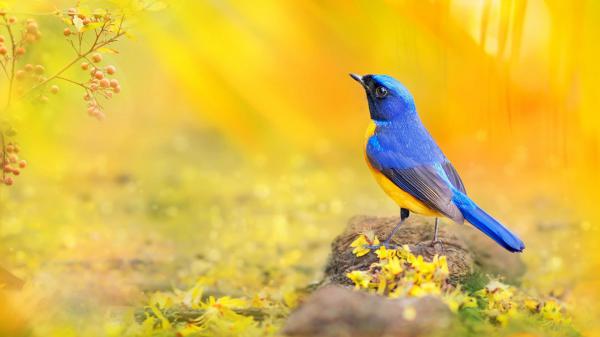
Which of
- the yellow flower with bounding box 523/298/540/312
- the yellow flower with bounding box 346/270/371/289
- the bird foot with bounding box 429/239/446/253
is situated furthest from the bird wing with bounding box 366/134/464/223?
the yellow flower with bounding box 523/298/540/312

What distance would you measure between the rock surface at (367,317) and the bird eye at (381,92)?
1179mm

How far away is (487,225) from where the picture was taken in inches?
127

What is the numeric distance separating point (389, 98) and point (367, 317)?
1.28 m

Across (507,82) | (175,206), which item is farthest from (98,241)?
(507,82)

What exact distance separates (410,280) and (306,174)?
14.2ft

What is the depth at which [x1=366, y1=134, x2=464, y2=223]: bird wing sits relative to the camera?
10.9 feet

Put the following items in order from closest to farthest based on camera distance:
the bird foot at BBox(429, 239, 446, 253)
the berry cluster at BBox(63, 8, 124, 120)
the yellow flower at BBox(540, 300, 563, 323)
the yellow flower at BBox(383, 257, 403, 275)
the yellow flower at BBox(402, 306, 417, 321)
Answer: the yellow flower at BBox(402, 306, 417, 321) → the yellow flower at BBox(383, 257, 403, 275) → the berry cluster at BBox(63, 8, 124, 120) → the yellow flower at BBox(540, 300, 563, 323) → the bird foot at BBox(429, 239, 446, 253)

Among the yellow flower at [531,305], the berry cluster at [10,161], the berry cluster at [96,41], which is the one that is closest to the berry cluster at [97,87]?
the berry cluster at [96,41]

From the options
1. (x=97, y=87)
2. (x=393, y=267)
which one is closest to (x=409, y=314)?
(x=393, y=267)

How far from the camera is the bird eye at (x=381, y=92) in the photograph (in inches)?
142

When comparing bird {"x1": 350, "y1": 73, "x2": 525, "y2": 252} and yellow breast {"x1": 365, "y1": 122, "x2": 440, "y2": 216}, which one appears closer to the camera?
bird {"x1": 350, "y1": 73, "x2": 525, "y2": 252}

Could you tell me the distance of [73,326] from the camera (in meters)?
3.35

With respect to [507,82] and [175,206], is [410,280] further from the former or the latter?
[175,206]

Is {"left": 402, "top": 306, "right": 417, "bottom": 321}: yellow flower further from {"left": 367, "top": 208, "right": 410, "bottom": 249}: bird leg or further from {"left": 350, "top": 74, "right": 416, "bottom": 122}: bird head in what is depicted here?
{"left": 350, "top": 74, "right": 416, "bottom": 122}: bird head
